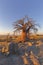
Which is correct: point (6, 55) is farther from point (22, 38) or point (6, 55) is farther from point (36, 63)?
point (22, 38)

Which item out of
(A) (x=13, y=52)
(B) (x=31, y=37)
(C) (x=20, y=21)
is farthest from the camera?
(B) (x=31, y=37)

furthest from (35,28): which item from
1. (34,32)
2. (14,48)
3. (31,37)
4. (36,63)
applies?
(36,63)

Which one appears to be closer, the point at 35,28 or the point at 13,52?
the point at 13,52

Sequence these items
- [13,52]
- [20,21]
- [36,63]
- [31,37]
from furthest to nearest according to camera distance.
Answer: [31,37], [20,21], [13,52], [36,63]

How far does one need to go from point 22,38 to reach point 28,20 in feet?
6.12

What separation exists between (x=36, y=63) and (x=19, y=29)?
9099 mm

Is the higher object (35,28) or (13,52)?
(35,28)

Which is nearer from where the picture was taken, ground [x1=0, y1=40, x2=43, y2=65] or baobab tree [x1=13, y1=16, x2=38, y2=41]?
ground [x1=0, y1=40, x2=43, y2=65]

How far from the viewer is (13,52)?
24.8 feet

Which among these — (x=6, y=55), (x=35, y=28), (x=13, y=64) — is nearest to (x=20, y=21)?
(x=35, y=28)

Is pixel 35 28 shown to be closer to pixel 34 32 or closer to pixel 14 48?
pixel 34 32

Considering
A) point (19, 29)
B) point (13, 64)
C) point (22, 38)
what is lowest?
point (13, 64)

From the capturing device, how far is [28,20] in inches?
565

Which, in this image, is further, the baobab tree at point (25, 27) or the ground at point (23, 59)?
the baobab tree at point (25, 27)
